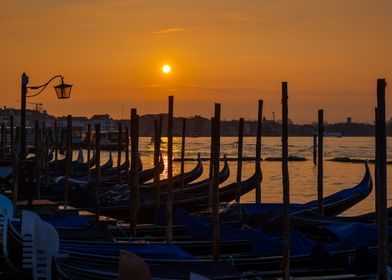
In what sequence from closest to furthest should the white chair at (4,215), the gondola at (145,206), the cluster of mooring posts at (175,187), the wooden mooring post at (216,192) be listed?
the cluster of mooring posts at (175,187)
the wooden mooring post at (216,192)
the white chair at (4,215)
the gondola at (145,206)

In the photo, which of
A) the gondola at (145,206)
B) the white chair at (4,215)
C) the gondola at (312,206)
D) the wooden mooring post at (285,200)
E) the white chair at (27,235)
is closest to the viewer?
the wooden mooring post at (285,200)

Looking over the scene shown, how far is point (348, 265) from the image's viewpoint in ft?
29.4

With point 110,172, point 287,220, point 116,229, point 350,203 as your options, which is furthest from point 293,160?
point 287,220

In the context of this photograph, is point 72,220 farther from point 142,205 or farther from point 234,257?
point 142,205

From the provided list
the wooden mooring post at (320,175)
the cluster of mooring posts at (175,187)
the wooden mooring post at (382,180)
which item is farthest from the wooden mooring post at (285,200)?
→ the wooden mooring post at (320,175)

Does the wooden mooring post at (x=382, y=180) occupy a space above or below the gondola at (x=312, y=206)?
above

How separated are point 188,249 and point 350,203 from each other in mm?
5749

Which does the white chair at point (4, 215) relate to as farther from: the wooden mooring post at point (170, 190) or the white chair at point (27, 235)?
the wooden mooring post at point (170, 190)

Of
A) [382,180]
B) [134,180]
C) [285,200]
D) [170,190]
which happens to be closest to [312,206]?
[134,180]

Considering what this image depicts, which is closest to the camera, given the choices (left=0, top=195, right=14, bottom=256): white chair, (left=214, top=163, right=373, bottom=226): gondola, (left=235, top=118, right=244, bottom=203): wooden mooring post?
(left=0, top=195, right=14, bottom=256): white chair

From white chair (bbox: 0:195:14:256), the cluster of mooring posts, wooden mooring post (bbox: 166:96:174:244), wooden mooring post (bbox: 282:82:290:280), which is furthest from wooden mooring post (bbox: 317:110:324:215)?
white chair (bbox: 0:195:14:256)

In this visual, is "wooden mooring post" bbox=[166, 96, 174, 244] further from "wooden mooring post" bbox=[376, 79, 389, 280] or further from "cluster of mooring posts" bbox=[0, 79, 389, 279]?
"wooden mooring post" bbox=[376, 79, 389, 280]

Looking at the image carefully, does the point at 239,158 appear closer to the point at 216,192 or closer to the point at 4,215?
the point at 216,192

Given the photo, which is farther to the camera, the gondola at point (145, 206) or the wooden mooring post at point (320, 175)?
the gondola at point (145, 206)
